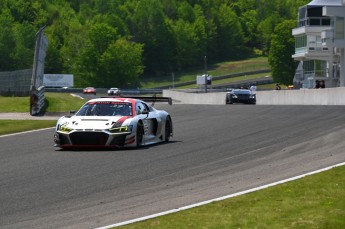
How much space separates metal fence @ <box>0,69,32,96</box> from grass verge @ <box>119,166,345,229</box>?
154ft

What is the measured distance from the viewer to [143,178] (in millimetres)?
15016

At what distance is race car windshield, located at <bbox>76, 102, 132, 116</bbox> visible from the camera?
2175 centimetres

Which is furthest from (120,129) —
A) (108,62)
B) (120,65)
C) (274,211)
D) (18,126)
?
(108,62)

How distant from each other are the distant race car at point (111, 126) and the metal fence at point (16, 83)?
36841mm

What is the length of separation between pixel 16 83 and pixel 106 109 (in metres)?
41.1

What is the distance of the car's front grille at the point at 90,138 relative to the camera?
20.6 m

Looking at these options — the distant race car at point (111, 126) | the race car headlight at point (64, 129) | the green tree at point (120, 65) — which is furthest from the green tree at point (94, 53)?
the race car headlight at point (64, 129)

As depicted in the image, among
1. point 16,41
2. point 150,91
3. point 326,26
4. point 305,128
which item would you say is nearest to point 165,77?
point 16,41

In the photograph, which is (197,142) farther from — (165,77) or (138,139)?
(165,77)

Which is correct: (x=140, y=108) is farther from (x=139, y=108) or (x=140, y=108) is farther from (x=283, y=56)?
(x=283, y=56)

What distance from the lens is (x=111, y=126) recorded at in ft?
68.1

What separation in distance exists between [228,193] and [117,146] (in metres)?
8.08

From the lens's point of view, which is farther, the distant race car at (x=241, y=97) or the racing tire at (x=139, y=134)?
the distant race car at (x=241, y=97)

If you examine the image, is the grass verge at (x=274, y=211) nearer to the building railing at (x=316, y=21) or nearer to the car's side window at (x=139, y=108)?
the car's side window at (x=139, y=108)
